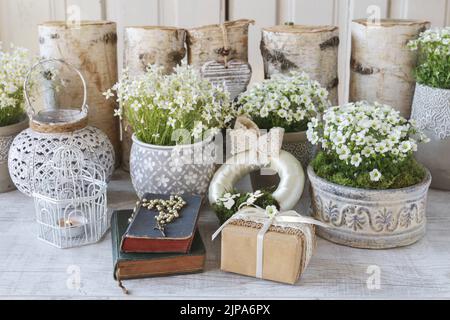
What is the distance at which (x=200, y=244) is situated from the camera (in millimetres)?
1053

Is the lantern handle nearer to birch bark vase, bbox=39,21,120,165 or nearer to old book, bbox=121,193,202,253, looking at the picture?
birch bark vase, bbox=39,21,120,165

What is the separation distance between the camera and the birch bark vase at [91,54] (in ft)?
4.54

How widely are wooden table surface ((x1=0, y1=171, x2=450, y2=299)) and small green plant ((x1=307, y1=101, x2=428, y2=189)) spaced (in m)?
0.13

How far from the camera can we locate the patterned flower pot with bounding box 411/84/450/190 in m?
1.30

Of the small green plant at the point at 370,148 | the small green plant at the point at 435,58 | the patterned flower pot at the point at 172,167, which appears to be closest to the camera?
the small green plant at the point at 370,148

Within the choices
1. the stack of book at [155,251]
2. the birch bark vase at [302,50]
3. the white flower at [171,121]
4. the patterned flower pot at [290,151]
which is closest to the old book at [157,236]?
the stack of book at [155,251]

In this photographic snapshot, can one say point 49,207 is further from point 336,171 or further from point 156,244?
point 336,171

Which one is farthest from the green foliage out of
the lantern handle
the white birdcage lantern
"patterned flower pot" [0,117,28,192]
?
"patterned flower pot" [0,117,28,192]

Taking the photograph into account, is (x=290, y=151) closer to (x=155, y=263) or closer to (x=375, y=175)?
(x=375, y=175)

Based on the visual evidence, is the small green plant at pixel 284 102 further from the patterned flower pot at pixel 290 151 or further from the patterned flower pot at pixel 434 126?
the patterned flower pot at pixel 434 126

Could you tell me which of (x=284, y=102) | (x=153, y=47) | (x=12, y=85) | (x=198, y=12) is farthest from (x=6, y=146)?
(x=198, y=12)

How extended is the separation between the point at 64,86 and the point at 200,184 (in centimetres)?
44

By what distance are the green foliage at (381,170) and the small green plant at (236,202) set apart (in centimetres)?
11
